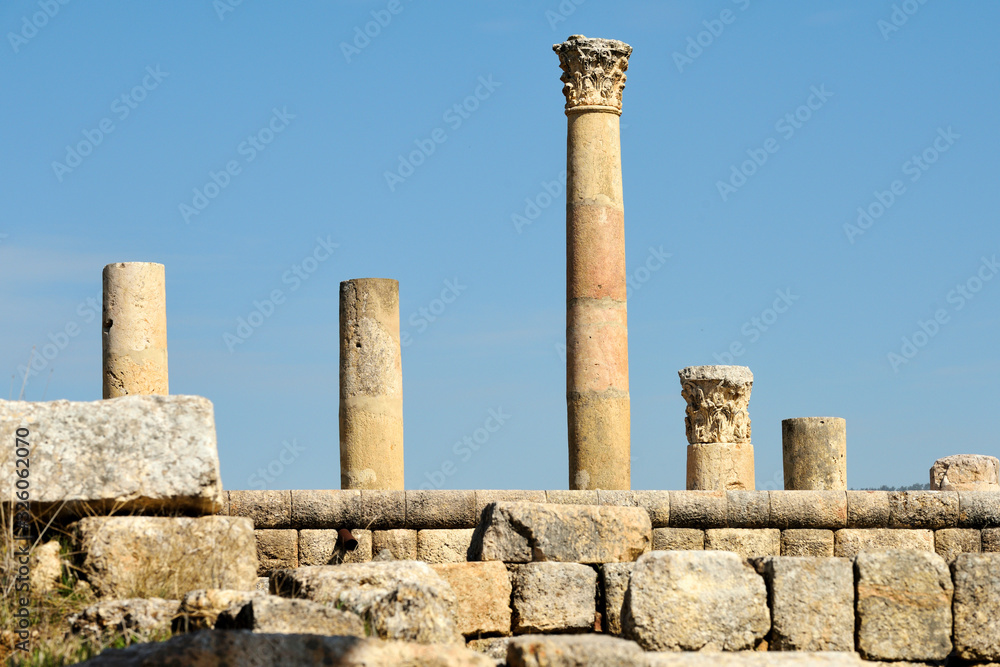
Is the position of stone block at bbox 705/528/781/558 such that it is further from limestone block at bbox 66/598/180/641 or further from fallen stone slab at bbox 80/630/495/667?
fallen stone slab at bbox 80/630/495/667

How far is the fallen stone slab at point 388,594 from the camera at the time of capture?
21.2 feet

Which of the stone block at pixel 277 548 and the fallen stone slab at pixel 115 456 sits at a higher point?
the fallen stone slab at pixel 115 456

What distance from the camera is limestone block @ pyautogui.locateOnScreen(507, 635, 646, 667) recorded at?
5.79 meters

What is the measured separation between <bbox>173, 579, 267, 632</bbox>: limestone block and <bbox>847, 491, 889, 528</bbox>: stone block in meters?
8.23

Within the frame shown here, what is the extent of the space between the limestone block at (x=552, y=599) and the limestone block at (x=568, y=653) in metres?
2.47

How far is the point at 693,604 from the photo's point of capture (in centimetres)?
781

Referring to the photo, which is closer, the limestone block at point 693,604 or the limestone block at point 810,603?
the limestone block at point 693,604

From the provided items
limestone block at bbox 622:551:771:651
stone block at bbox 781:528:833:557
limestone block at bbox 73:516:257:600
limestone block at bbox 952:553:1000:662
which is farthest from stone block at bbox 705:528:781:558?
limestone block at bbox 73:516:257:600

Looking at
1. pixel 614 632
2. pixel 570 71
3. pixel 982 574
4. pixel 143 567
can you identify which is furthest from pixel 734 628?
pixel 570 71

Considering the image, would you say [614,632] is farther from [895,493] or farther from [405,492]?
[895,493]

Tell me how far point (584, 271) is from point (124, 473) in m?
9.48

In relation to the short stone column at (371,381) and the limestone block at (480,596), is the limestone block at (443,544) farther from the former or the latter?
the limestone block at (480,596)

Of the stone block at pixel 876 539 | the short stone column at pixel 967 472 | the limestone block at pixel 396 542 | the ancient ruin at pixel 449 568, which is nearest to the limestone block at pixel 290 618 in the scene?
the ancient ruin at pixel 449 568

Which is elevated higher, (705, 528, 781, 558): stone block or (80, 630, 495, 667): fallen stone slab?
(80, 630, 495, 667): fallen stone slab
